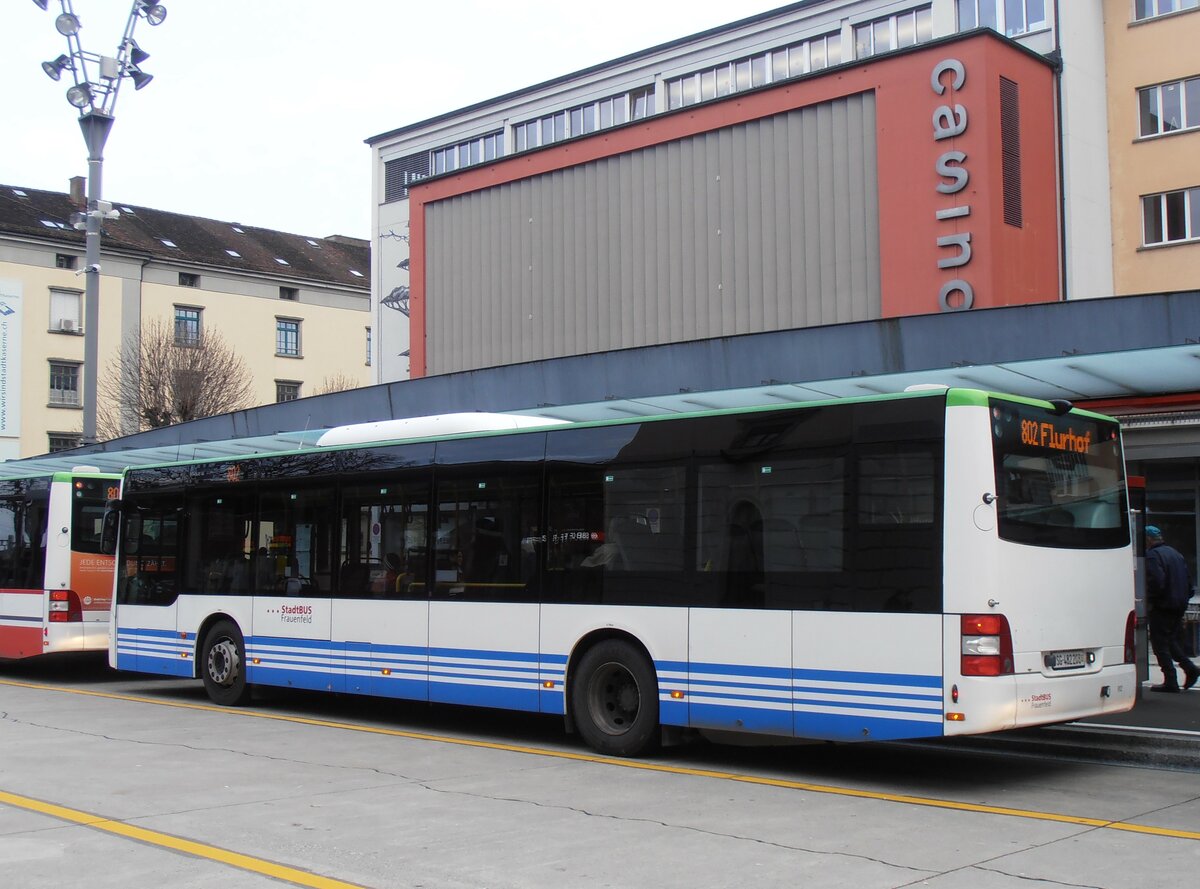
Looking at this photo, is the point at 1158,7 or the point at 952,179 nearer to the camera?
the point at 952,179

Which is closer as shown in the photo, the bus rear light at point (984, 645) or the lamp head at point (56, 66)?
the bus rear light at point (984, 645)

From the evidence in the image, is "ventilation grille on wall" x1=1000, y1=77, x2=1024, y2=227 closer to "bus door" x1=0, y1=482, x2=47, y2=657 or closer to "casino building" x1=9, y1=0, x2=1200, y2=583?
"casino building" x1=9, y1=0, x2=1200, y2=583

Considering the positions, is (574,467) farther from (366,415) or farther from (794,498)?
(366,415)

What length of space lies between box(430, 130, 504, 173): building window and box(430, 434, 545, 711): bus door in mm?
38318

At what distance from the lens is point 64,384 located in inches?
2304

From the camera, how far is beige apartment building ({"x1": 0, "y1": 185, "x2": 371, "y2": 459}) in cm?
5725

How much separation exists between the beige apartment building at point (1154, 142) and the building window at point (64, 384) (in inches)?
1747

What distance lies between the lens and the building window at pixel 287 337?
223 feet

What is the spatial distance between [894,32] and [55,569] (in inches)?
1111

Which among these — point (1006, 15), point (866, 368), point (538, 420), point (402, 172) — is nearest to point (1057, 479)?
point (538, 420)

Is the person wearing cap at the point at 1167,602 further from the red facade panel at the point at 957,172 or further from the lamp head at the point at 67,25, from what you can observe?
the lamp head at the point at 67,25

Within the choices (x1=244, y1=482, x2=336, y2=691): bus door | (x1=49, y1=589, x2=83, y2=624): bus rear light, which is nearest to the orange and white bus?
(x1=49, y1=589, x2=83, y2=624): bus rear light

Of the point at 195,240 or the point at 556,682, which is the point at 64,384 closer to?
the point at 195,240

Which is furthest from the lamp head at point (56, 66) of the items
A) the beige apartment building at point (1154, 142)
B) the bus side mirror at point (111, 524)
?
the beige apartment building at point (1154, 142)
